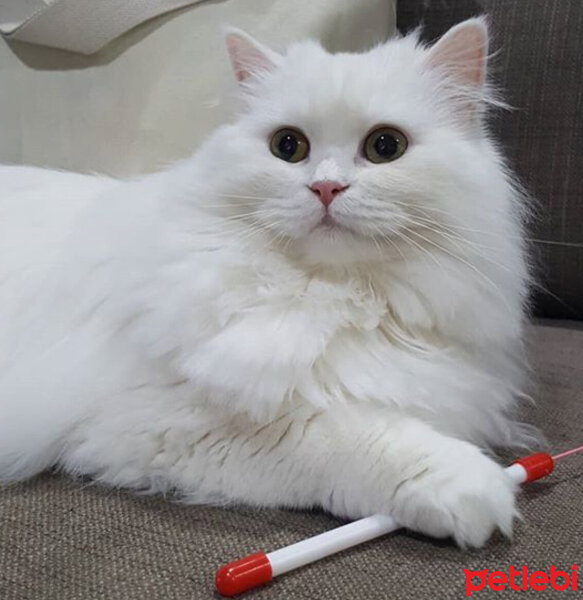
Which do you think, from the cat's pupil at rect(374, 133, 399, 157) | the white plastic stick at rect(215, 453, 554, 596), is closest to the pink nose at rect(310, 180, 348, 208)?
the cat's pupil at rect(374, 133, 399, 157)

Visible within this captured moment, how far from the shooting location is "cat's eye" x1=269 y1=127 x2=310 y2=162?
108 cm

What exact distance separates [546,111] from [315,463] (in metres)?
1.35

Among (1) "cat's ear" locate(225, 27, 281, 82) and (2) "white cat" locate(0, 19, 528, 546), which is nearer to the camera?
(2) "white cat" locate(0, 19, 528, 546)

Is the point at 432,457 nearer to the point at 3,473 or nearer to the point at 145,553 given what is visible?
the point at 145,553

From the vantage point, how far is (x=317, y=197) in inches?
39.2

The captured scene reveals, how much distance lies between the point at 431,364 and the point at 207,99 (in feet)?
3.28

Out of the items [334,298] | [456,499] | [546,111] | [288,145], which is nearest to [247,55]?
[288,145]

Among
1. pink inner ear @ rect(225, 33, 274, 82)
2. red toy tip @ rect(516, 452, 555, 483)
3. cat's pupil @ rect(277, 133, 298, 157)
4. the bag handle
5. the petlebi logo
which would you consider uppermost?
the bag handle

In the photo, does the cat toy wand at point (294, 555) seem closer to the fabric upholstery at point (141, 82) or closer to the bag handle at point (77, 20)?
the fabric upholstery at point (141, 82)

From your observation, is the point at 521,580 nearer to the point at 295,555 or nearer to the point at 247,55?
the point at 295,555

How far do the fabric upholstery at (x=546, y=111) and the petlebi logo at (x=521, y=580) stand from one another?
4.12 ft

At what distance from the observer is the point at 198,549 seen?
890 mm

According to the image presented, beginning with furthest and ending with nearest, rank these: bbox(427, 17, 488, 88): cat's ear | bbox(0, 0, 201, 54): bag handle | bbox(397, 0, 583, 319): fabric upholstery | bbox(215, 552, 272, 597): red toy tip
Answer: bbox(397, 0, 583, 319): fabric upholstery, bbox(0, 0, 201, 54): bag handle, bbox(427, 17, 488, 88): cat's ear, bbox(215, 552, 272, 597): red toy tip

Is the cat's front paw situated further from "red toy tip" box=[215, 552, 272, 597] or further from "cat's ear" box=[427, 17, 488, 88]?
"cat's ear" box=[427, 17, 488, 88]
